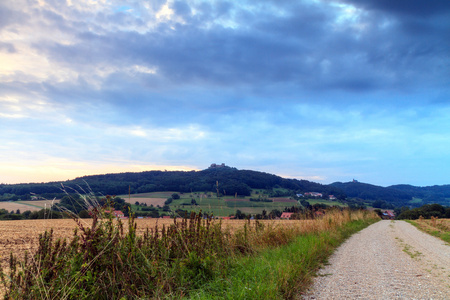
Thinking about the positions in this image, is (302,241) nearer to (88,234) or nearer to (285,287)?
(285,287)

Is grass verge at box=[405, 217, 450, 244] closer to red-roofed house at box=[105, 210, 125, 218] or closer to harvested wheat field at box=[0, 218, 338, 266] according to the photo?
harvested wheat field at box=[0, 218, 338, 266]

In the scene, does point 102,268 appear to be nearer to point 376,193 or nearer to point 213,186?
point 213,186

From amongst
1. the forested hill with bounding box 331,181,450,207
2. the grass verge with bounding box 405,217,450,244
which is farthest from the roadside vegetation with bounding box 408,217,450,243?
the forested hill with bounding box 331,181,450,207

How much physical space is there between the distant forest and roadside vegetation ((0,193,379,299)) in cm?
87

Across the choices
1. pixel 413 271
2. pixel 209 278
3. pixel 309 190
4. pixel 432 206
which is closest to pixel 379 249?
pixel 413 271

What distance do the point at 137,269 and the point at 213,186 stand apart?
4156 millimetres

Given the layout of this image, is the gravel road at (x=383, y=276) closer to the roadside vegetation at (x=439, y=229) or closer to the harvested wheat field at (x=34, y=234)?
the harvested wheat field at (x=34, y=234)

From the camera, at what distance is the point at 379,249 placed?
992 cm

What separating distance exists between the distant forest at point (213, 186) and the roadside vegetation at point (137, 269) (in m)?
0.87

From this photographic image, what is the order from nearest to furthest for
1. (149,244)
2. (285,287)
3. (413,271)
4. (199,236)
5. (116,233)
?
(116,233) < (285,287) < (149,244) < (199,236) < (413,271)

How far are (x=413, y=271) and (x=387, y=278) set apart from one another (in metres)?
1.29

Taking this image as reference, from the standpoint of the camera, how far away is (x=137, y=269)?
442 cm

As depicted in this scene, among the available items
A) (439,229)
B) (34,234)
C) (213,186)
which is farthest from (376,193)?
(34,234)

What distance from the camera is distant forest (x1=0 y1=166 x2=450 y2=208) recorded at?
28.1 ft
